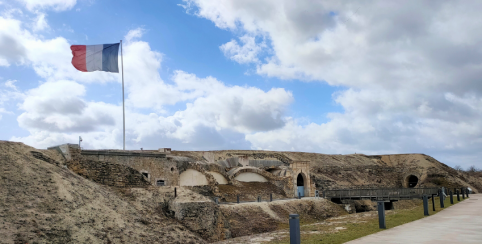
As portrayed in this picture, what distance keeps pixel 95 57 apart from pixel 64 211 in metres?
15.0

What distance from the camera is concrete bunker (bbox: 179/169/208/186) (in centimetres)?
2844

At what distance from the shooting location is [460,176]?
57.6 m

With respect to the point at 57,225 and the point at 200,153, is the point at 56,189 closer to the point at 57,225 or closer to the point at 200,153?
the point at 57,225

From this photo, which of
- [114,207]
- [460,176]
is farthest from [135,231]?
[460,176]

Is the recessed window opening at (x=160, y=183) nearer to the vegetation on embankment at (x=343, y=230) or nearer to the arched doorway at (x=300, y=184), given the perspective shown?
the vegetation on embankment at (x=343, y=230)

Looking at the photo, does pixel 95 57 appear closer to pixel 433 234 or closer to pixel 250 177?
pixel 250 177

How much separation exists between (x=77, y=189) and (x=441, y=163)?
2866 inches

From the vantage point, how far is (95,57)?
79.8ft

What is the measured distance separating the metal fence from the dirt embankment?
82.2 feet

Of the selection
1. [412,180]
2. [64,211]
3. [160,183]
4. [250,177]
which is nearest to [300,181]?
[250,177]

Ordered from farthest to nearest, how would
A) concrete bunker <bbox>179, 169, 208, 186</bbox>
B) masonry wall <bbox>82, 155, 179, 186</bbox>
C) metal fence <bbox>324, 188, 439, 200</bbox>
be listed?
metal fence <bbox>324, 188, 439, 200</bbox>, concrete bunker <bbox>179, 169, 208, 186</bbox>, masonry wall <bbox>82, 155, 179, 186</bbox>

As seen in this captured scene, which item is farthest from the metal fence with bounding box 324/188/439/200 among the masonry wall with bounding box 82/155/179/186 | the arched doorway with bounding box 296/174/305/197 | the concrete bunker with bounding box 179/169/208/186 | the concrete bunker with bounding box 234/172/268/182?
the masonry wall with bounding box 82/155/179/186

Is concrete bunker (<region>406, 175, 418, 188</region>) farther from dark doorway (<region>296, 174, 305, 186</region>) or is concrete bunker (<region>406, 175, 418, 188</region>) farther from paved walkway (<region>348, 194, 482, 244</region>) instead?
paved walkway (<region>348, 194, 482, 244</region>)

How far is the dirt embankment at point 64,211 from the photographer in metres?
10.9
